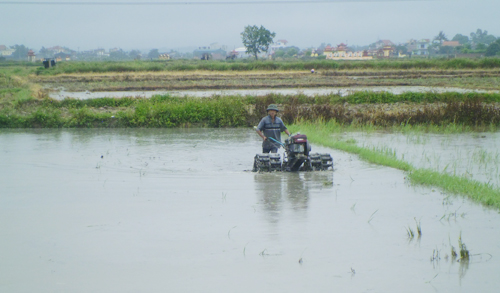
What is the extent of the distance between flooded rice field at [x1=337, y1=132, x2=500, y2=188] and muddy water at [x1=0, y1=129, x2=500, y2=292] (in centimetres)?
153

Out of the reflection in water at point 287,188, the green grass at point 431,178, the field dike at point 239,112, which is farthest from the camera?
the field dike at point 239,112

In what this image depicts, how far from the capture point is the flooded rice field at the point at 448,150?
432 inches

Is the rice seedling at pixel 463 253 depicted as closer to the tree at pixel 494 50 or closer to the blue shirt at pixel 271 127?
the blue shirt at pixel 271 127

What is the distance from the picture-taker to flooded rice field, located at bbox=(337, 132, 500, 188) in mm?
10977

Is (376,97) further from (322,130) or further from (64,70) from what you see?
(64,70)

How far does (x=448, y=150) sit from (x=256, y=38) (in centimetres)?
6772

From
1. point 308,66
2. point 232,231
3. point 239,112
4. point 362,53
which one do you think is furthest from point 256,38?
point 232,231

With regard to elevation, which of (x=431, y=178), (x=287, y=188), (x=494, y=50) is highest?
(x=494, y=50)

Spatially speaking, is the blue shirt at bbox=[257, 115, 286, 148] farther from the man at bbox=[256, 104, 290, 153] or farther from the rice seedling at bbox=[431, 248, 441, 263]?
the rice seedling at bbox=[431, 248, 441, 263]

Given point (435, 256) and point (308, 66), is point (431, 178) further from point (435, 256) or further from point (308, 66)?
point (308, 66)

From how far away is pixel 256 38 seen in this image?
7938 centimetres

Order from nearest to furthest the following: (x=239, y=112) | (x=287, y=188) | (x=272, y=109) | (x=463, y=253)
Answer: (x=463, y=253), (x=287, y=188), (x=272, y=109), (x=239, y=112)

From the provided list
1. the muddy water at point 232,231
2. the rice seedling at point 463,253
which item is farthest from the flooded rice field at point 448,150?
the rice seedling at point 463,253

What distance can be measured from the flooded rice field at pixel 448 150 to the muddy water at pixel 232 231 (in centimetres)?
153
